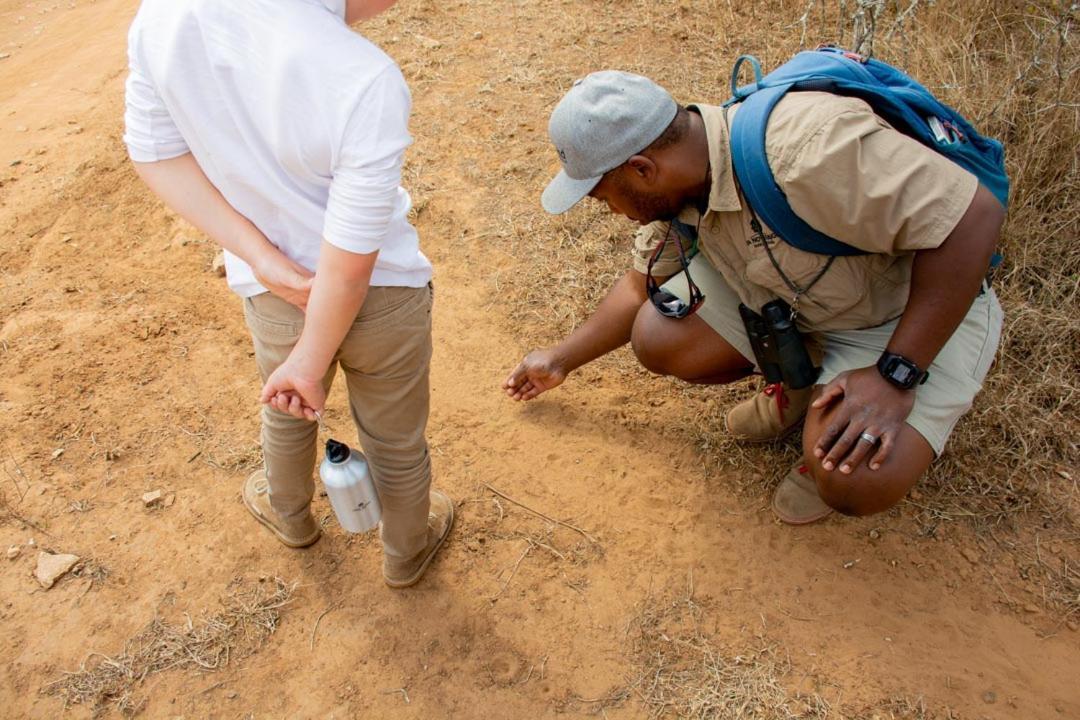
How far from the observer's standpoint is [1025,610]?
215 centimetres

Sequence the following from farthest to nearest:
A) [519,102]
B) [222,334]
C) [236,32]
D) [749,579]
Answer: [519,102] → [222,334] → [749,579] → [236,32]

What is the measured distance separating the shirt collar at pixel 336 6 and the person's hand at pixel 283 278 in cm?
43

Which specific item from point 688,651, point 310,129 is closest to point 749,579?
point 688,651

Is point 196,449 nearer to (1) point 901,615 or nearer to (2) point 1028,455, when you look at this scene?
(1) point 901,615

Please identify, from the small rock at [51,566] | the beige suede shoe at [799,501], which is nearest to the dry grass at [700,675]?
the beige suede shoe at [799,501]

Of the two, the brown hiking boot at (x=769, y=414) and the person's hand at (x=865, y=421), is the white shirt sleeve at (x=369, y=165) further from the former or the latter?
the brown hiking boot at (x=769, y=414)

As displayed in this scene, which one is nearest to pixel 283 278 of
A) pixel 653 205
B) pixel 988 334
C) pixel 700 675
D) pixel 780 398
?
pixel 653 205

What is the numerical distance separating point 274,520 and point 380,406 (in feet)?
2.58

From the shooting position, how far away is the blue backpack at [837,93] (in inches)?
73.2

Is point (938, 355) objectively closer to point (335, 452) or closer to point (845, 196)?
point (845, 196)

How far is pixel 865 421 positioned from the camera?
1973 mm

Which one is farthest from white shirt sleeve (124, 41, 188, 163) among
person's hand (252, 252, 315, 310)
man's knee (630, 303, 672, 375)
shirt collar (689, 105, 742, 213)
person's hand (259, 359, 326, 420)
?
man's knee (630, 303, 672, 375)

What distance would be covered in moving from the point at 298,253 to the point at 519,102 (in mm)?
2663

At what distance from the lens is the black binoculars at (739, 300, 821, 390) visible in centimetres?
213
